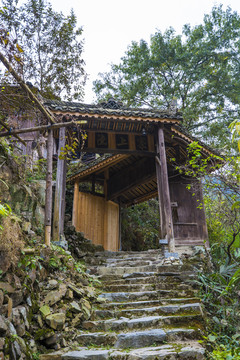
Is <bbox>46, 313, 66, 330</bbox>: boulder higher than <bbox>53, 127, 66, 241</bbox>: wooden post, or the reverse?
<bbox>53, 127, 66, 241</bbox>: wooden post

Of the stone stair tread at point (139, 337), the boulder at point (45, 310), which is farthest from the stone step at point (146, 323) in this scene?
the boulder at point (45, 310)

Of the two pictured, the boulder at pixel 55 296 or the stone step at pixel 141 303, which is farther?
the stone step at pixel 141 303

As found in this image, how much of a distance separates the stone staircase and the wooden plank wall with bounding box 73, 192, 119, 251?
4.73 metres

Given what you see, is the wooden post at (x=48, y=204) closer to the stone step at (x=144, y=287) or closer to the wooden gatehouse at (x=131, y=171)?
the wooden gatehouse at (x=131, y=171)

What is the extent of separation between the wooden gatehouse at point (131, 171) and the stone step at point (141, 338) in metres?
3.29

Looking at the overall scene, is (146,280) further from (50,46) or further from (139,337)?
(50,46)

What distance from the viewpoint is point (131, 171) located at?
37.9ft

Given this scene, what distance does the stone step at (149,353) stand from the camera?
3.36 m

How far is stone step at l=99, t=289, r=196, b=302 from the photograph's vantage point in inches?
201

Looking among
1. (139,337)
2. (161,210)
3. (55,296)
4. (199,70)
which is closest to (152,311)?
(139,337)

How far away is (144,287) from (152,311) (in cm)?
93

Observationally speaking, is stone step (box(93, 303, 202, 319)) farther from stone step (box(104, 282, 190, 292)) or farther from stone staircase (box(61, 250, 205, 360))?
stone step (box(104, 282, 190, 292))

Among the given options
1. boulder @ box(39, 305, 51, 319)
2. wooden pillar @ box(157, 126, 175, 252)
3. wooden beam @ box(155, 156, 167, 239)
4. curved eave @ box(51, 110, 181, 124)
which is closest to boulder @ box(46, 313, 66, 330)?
boulder @ box(39, 305, 51, 319)

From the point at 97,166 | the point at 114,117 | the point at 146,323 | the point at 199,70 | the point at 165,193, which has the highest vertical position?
the point at 199,70
